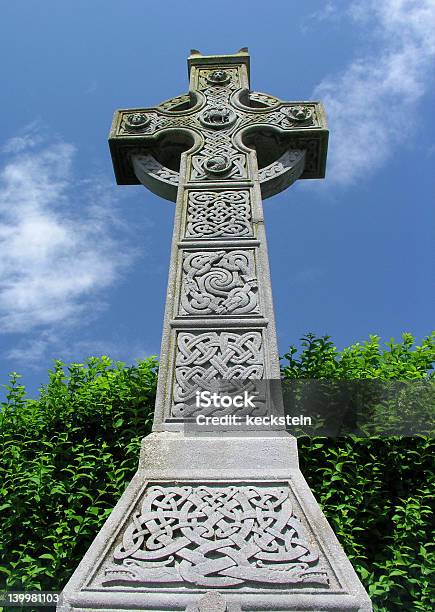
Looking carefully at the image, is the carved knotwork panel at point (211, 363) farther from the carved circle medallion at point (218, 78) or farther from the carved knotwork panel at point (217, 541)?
the carved circle medallion at point (218, 78)

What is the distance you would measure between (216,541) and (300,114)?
161 inches

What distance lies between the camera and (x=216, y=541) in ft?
7.43

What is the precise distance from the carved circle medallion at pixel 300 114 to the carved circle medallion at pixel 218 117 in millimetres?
522

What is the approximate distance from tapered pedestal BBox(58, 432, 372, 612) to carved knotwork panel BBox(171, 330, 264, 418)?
0.27m

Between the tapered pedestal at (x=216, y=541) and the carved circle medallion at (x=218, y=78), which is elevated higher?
the carved circle medallion at (x=218, y=78)

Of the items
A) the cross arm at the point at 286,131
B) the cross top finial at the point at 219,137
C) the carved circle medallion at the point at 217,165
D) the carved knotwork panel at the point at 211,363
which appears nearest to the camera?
the carved knotwork panel at the point at 211,363

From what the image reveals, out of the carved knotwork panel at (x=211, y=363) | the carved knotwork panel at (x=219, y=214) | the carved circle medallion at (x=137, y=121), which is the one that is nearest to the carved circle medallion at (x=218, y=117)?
the carved circle medallion at (x=137, y=121)

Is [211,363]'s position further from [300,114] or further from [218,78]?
[218,78]

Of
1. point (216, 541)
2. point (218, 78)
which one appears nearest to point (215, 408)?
point (216, 541)

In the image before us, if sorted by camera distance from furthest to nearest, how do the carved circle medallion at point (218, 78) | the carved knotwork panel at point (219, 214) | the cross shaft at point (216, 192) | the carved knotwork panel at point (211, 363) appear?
the carved circle medallion at point (218, 78)
the carved knotwork panel at point (219, 214)
the cross shaft at point (216, 192)
the carved knotwork panel at point (211, 363)

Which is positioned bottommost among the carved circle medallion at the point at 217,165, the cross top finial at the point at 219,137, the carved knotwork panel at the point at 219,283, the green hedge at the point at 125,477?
the green hedge at the point at 125,477

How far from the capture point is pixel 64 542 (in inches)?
141

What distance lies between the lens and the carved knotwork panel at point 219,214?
4055mm

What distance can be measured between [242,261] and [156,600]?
2.28m
